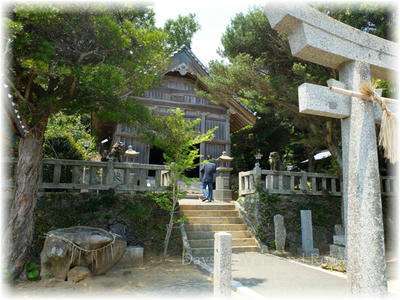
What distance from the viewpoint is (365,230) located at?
364 centimetres

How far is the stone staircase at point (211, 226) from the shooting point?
8.50 metres

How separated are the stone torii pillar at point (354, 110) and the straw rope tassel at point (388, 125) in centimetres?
14

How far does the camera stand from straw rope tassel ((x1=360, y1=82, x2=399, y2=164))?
377 centimetres

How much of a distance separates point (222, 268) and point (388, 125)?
3.15 m

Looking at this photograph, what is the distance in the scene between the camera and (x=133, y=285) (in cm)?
568

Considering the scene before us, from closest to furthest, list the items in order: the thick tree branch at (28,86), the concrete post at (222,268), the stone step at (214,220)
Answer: the concrete post at (222,268) < the thick tree branch at (28,86) < the stone step at (214,220)

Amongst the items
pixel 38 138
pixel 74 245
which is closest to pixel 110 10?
pixel 38 138

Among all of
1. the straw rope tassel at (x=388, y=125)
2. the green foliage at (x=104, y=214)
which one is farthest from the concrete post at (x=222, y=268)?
the green foliage at (x=104, y=214)

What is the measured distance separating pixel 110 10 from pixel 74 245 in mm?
5485

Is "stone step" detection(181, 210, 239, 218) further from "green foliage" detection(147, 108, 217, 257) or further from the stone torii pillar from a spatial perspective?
the stone torii pillar

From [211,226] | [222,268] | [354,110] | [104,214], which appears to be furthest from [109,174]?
[354,110]

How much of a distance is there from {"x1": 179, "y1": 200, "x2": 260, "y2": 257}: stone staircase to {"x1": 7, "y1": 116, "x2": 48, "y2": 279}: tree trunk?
421cm

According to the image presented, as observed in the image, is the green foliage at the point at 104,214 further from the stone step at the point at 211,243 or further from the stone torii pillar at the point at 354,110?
the stone torii pillar at the point at 354,110

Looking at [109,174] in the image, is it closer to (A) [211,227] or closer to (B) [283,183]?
(A) [211,227]
